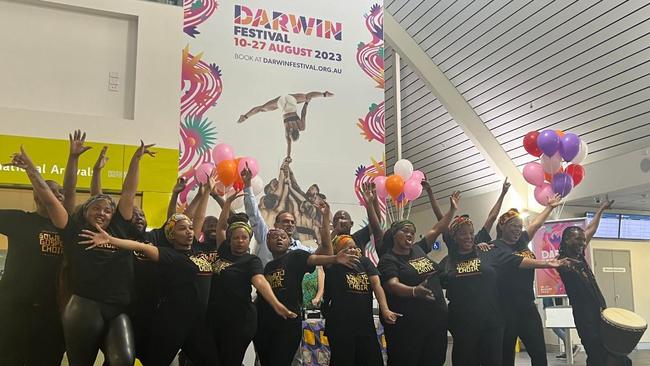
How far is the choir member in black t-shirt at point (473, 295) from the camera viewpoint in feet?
14.6

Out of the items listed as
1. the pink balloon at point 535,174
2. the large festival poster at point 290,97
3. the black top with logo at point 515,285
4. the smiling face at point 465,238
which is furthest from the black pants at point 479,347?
the large festival poster at point 290,97

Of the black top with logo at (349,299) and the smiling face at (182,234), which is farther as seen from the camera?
the black top with logo at (349,299)

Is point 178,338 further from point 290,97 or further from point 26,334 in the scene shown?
point 290,97

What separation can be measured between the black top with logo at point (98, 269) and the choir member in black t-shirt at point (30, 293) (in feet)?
0.93

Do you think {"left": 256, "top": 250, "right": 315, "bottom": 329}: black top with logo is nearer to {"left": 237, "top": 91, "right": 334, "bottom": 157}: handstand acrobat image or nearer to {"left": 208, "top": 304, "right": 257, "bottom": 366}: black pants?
{"left": 208, "top": 304, "right": 257, "bottom": 366}: black pants

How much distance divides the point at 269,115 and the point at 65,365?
3.56m

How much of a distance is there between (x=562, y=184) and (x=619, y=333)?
186 cm

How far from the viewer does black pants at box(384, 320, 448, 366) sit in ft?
14.0

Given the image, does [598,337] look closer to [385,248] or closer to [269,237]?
[385,248]

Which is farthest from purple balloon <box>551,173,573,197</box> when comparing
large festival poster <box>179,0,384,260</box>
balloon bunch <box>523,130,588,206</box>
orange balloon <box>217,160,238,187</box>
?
orange balloon <box>217,160,238,187</box>

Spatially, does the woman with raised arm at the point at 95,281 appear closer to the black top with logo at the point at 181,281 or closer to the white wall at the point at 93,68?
the black top with logo at the point at 181,281

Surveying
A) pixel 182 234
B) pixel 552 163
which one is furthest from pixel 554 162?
pixel 182 234

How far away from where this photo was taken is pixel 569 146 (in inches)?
251

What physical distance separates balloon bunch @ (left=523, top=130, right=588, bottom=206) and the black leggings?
4346 mm
